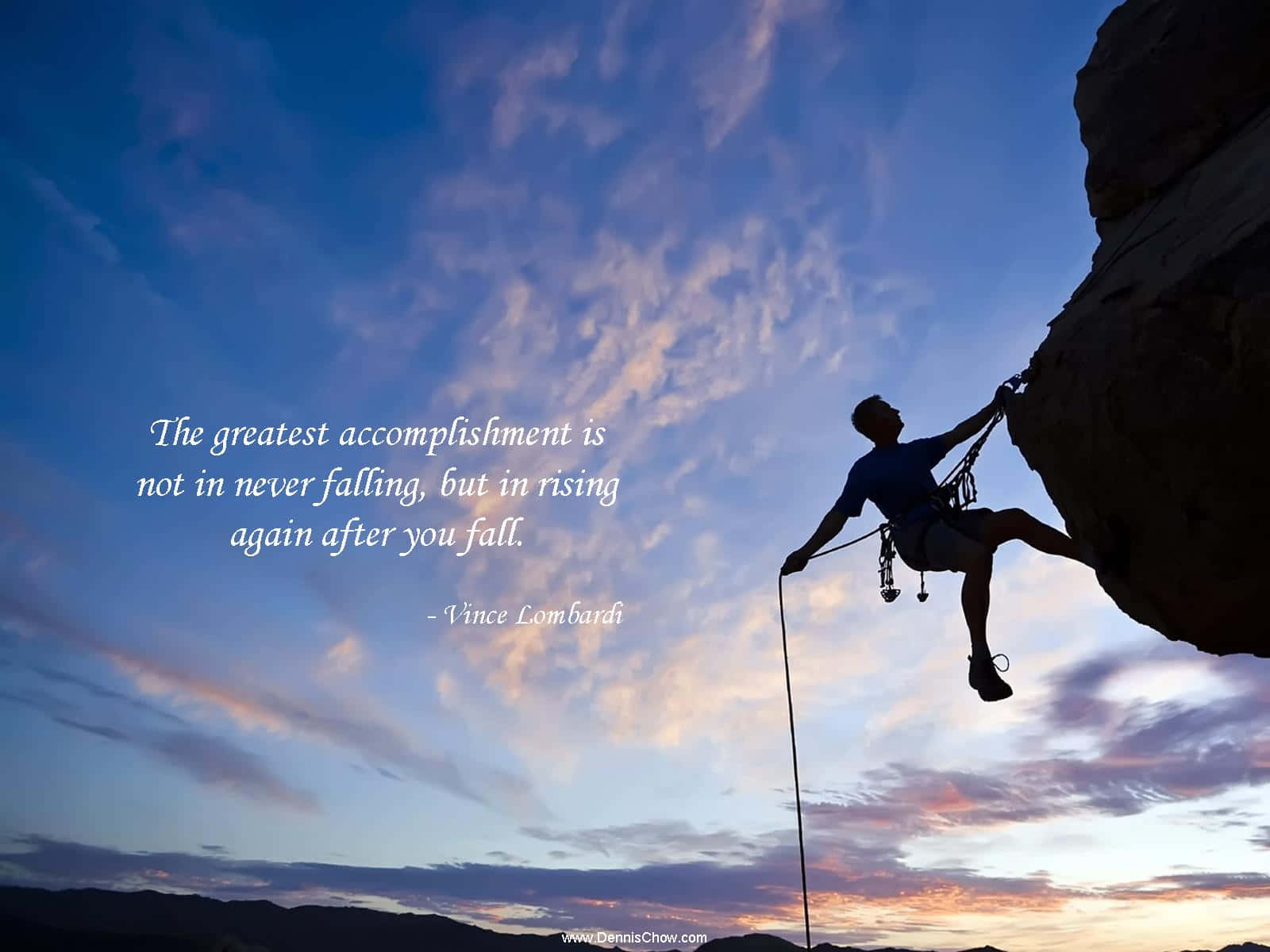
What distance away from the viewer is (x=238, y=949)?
3019 centimetres

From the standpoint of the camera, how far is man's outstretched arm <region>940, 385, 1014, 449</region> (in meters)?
5.88

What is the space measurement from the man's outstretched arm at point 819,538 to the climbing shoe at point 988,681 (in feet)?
4.69

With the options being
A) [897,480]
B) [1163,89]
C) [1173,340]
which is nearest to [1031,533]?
[897,480]

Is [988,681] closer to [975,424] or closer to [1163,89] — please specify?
[975,424]

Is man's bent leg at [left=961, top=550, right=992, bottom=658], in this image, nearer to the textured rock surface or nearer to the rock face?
the rock face

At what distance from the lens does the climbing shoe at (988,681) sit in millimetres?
5602

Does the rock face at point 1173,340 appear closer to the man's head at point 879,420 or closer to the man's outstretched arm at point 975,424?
the man's outstretched arm at point 975,424

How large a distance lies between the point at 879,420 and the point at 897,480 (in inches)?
22.7

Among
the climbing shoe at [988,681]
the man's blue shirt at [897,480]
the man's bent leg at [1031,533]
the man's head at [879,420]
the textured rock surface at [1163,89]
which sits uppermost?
the textured rock surface at [1163,89]

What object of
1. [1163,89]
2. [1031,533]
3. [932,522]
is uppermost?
[1163,89]

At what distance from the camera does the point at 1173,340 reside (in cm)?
441

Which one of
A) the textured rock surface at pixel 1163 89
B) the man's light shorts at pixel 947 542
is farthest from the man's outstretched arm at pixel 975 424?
the textured rock surface at pixel 1163 89

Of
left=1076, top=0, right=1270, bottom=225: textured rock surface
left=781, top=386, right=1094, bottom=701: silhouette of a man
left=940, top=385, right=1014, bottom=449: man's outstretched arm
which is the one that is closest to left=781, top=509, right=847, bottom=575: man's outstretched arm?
left=781, top=386, right=1094, bottom=701: silhouette of a man

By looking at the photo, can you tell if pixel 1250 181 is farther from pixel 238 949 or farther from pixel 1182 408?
pixel 238 949
